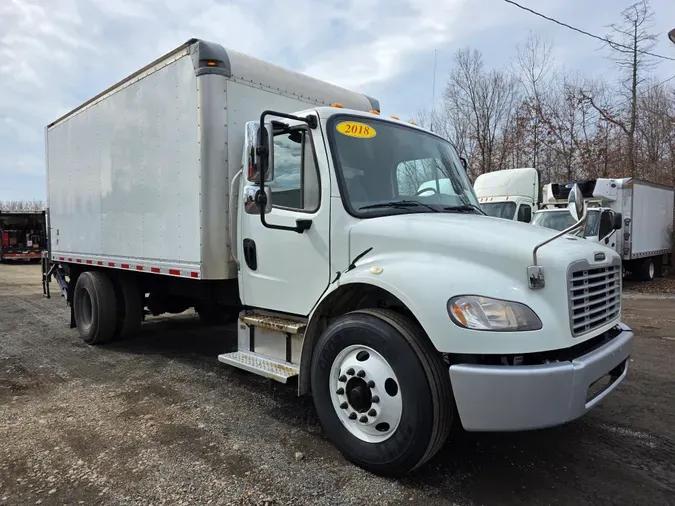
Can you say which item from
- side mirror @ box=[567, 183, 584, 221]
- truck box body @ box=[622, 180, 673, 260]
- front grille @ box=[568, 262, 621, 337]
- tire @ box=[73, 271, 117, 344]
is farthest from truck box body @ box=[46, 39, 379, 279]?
truck box body @ box=[622, 180, 673, 260]

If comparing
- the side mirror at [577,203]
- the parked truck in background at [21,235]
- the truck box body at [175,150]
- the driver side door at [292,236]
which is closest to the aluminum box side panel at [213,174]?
the truck box body at [175,150]

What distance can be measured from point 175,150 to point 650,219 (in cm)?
1501

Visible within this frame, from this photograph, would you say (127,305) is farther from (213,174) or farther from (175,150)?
(213,174)

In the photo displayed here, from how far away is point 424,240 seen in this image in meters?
3.07

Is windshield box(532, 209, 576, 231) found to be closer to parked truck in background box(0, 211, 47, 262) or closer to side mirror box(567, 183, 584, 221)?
side mirror box(567, 183, 584, 221)

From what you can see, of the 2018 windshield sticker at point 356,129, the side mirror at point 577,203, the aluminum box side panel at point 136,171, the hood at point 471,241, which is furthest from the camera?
the aluminum box side panel at point 136,171

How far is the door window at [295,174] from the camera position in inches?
144

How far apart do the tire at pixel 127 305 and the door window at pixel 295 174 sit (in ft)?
11.5

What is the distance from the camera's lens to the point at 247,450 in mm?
3402

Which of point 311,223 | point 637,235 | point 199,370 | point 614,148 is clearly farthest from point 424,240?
point 614,148

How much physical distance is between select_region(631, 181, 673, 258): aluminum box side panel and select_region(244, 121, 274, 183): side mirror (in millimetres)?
13382

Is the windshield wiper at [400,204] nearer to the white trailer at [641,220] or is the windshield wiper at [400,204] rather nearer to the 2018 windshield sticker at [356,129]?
the 2018 windshield sticker at [356,129]

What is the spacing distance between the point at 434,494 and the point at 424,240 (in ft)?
4.96

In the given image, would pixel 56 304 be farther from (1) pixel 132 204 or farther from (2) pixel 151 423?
(2) pixel 151 423
